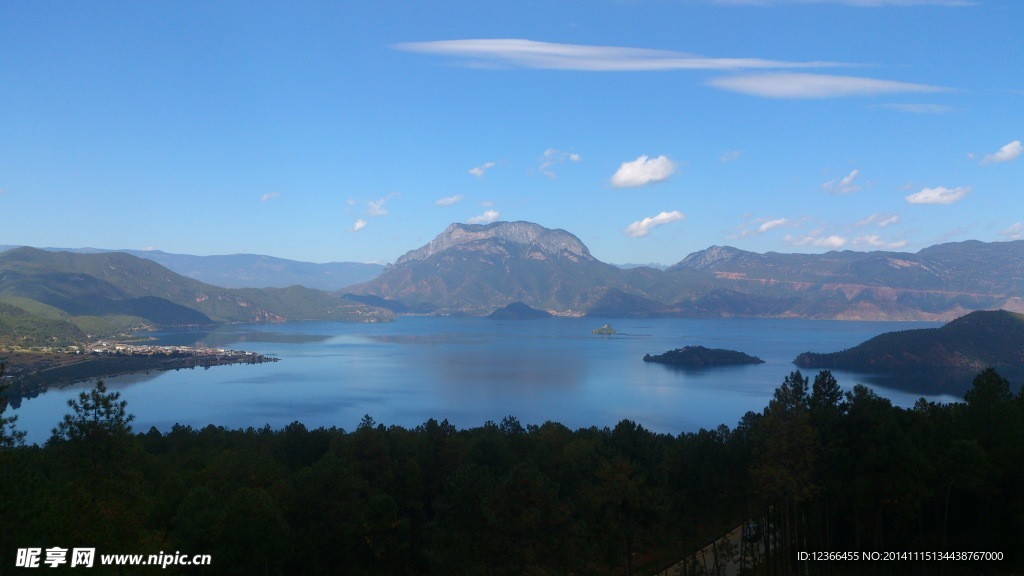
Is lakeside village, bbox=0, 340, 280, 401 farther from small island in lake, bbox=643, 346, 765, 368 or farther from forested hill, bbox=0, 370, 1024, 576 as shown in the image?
small island in lake, bbox=643, 346, 765, 368

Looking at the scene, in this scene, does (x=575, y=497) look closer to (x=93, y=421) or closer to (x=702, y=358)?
(x=93, y=421)

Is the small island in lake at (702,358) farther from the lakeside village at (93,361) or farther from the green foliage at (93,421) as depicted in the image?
the green foliage at (93,421)

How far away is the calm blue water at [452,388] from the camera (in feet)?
202

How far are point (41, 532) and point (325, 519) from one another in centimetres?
748

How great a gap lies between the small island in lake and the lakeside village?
66625 mm

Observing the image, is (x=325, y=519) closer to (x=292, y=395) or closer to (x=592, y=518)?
(x=592, y=518)

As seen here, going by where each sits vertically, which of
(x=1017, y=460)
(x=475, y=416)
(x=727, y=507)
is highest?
(x=1017, y=460)

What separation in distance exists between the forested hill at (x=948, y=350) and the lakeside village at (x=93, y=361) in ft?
308

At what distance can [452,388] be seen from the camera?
266 ft

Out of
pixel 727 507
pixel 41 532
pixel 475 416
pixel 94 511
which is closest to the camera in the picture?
pixel 41 532

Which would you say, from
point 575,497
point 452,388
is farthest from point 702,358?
point 575,497

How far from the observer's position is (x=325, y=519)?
16.4m

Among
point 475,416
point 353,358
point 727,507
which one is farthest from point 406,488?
point 353,358

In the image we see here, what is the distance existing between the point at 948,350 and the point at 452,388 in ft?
249
